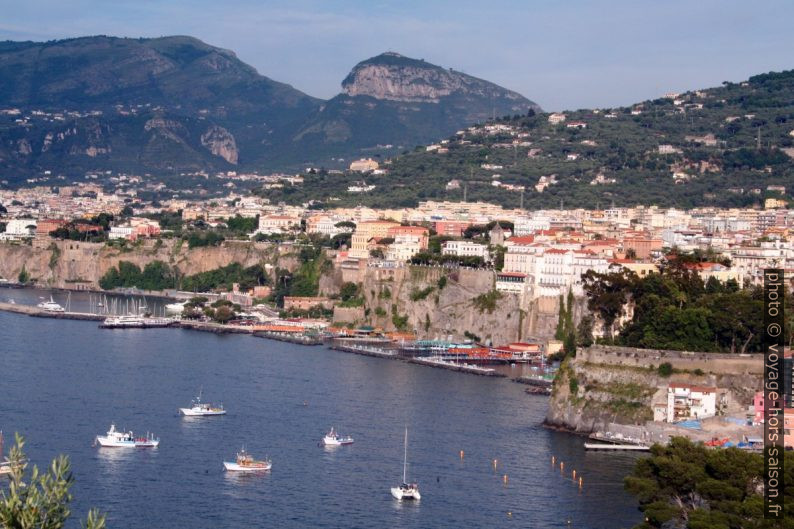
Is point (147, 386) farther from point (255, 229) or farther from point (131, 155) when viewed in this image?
point (131, 155)

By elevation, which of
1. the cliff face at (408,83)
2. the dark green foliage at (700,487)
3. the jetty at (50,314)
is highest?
the cliff face at (408,83)

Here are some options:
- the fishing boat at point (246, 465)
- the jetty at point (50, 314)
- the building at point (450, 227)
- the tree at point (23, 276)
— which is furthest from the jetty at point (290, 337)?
the tree at point (23, 276)

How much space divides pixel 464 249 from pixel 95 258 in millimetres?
21786

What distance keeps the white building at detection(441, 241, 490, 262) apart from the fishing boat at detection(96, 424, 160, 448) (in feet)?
82.7

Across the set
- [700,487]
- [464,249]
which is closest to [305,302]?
[464,249]

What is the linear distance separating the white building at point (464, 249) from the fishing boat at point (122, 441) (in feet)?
82.7

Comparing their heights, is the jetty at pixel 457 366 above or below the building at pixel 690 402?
below

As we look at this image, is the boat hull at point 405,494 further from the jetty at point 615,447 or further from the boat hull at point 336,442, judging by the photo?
the jetty at point 615,447

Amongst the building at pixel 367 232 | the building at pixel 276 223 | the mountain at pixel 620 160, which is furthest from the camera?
the mountain at pixel 620 160

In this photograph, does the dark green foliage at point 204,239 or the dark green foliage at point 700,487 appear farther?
the dark green foliage at point 204,239

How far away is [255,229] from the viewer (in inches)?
2985

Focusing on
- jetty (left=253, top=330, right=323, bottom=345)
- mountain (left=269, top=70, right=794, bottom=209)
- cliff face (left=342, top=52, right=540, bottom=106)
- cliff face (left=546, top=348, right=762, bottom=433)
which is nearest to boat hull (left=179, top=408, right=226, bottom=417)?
cliff face (left=546, top=348, right=762, bottom=433)

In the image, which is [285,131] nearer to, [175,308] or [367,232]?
[367,232]

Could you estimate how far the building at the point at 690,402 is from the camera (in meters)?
30.7
